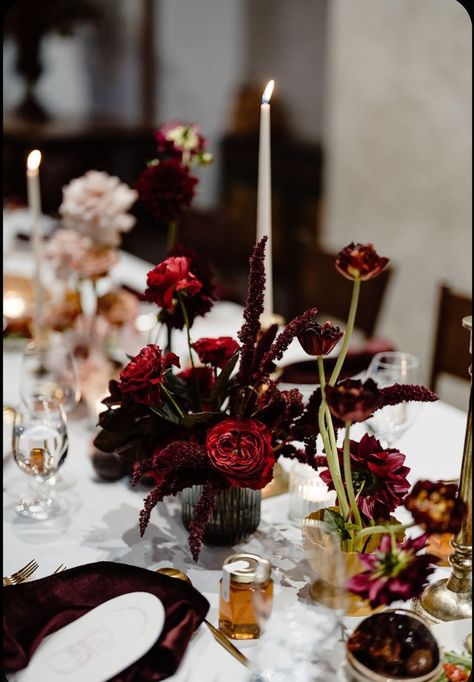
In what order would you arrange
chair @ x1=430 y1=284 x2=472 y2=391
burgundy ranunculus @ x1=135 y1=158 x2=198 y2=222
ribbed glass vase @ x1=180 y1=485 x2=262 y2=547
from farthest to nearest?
chair @ x1=430 y1=284 x2=472 y2=391 → burgundy ranunculus @ x1=135 y1=158 x2=198 y2=222 → ribbed glass vase @ x1=180 y1=485 x2=262 y2=547

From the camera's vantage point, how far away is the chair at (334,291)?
2.41 m

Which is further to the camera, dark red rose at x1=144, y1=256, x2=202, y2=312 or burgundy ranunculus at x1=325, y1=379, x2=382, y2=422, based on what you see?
dark red rose at x1=144, y1=256, x2=202, y2=312

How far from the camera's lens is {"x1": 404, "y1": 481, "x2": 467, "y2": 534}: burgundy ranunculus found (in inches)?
27.4

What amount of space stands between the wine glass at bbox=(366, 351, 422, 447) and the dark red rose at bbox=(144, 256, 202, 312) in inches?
16.0

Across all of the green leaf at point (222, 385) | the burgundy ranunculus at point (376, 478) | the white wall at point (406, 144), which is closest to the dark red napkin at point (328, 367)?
the green leaf at point (222, 385)

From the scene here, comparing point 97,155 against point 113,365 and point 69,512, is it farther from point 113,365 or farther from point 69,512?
point 69,512

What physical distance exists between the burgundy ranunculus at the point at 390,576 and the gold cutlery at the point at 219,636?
8.2 inches

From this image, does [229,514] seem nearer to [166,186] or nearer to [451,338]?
[166,186]

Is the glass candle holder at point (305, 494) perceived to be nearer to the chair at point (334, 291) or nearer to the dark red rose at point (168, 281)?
the dark red rose at point (168, 281)

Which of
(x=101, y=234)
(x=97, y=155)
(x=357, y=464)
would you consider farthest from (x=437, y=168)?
(x=357, y=464)

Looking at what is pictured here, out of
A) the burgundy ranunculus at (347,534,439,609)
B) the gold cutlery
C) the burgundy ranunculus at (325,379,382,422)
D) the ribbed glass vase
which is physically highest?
the burgundy ranunculus at (325,379,382,422)

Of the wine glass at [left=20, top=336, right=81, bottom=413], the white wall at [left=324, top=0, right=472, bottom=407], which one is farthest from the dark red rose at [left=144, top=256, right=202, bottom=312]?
the white wall at [left=324, top=0, right=472, bottom=407]

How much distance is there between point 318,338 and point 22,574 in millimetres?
511

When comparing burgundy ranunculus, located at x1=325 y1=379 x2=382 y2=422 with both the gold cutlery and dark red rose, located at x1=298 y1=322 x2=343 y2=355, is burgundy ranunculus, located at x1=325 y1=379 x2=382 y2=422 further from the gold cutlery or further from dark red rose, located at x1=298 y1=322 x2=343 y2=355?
the gold cutlery
